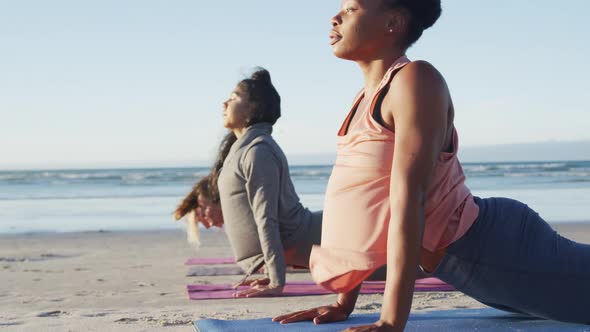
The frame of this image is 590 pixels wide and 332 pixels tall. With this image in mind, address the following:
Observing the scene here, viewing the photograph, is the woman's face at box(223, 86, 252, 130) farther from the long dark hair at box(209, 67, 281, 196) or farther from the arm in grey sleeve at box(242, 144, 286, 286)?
the arm in grey sleeve at box(242, 144, 286, 286)

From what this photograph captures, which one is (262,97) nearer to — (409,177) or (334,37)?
(334,37)

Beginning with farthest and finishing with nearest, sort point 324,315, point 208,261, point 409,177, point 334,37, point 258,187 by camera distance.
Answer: point 208,261 → point 258,187 → point 324,315 → point 334,37 → point 409,177

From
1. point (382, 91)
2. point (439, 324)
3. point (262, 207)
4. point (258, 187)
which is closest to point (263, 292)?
point (262, 207)

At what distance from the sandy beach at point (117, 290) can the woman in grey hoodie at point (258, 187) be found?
0.41 m

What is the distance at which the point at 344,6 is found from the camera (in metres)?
2.54

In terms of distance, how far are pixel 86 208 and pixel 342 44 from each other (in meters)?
13.9

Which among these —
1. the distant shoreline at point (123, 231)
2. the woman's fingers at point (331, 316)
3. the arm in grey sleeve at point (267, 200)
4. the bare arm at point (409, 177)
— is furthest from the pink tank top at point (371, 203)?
the distant shoreline at point (123, 231)

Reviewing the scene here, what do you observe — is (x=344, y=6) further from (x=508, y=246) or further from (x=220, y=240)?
(x=220, y=240)

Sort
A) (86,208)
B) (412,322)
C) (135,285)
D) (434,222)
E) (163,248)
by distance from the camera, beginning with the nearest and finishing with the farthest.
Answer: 1. (434,222)
2. (412,322)
3. (135,285)
4. (163,248)
5. (86,208)

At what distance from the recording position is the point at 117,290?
5.55 meters

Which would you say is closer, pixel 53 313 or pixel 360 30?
pixel 360 30

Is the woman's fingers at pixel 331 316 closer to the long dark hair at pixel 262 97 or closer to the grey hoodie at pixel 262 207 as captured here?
the grey hoodie at pixel 262 207

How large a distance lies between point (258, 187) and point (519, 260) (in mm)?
2627

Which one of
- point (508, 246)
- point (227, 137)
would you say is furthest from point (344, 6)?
point (227, 137)
